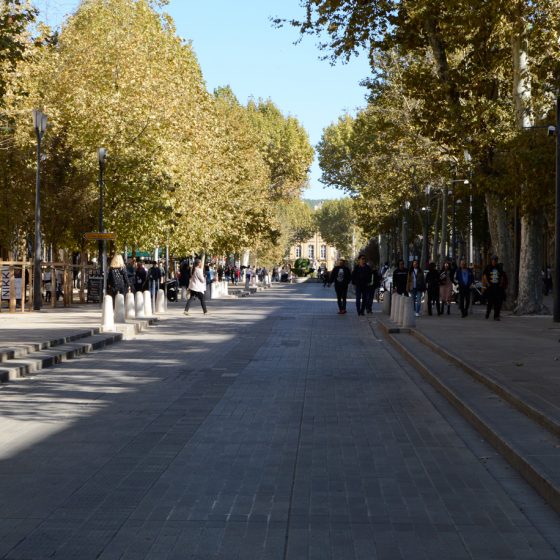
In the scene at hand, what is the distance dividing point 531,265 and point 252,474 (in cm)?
2392

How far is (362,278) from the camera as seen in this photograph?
34.1 m

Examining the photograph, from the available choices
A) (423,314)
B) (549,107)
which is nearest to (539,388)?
(549,107)

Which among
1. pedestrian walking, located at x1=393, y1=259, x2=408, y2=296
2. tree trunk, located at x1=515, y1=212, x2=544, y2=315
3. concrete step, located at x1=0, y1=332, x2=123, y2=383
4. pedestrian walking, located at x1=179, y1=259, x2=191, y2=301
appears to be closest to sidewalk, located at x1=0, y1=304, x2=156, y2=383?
concrete step, located at x1=0, y1=332, x2=123, y2=383

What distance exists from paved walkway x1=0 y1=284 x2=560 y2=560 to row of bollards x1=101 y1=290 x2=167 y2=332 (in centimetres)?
972

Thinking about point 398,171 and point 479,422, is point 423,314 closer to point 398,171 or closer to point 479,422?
point 398,171

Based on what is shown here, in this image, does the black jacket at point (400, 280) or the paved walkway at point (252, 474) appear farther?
the black jacket at point (400, 280)

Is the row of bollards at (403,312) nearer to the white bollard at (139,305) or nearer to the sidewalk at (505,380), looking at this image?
the sidewalk at (505,380)

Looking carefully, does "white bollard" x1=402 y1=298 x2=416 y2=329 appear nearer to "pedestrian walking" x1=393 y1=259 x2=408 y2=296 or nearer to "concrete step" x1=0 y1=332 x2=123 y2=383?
"concrete step" x1=0 y1=332 x2=123 y2=383

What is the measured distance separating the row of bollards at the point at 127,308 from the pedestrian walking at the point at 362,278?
6.22 m

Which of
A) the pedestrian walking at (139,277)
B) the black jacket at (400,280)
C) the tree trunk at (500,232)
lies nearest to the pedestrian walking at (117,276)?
the pedestrian walking at (139,277)

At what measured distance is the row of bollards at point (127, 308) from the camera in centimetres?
2517

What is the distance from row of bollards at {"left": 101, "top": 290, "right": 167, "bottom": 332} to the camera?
25.2 meters

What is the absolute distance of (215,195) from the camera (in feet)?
166

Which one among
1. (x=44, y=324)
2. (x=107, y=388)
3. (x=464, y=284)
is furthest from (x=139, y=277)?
(x=107, y=388)
